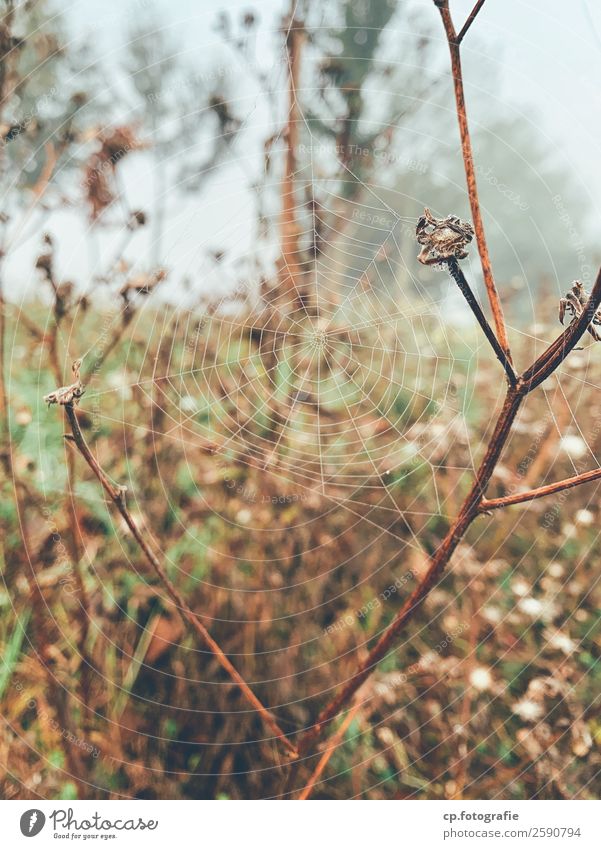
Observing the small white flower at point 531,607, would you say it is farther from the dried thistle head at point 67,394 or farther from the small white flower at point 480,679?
the dried thistle head at point 67,394

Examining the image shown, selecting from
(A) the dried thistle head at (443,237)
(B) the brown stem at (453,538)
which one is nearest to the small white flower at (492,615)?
(B) the brown stem at (453,538)

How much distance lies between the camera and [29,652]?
1.07m

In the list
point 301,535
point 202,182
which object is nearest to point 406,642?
point 301,535

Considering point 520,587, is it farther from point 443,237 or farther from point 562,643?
point 443,237

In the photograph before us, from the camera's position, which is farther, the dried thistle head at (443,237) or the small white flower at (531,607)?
the small white flower at (531,607)

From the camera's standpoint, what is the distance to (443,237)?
47 centimetres
